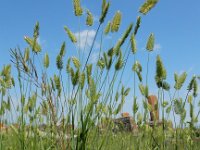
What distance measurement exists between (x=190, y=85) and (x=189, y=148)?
0.78 m

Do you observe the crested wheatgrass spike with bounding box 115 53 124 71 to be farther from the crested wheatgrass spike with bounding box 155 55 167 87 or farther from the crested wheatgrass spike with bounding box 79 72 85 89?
the crested wheatgrass spike with bounding box 155 55 167 87

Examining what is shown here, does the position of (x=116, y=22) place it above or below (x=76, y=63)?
above

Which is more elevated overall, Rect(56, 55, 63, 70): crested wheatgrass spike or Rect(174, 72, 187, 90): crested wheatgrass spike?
Rect(56, 55, 63, 70): crested wheatgrass spike

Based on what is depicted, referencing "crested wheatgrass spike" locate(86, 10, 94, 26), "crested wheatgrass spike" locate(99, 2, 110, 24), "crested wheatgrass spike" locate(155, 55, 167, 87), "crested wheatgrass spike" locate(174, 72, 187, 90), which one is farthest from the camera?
"crested wheatgrass spike" locate(174, 72, 187, 90)

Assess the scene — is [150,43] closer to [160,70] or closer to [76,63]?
[160,70]

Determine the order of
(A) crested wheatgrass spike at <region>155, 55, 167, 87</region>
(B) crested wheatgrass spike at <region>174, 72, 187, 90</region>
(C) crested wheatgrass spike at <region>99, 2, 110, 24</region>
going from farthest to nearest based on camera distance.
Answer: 1. (B) crested wheatgrass spike at <region>174, 72, 187, 90</region>
2. (A) crested wheatgrass spike at <region>155, 55, 167, 87</region>
3. (C) crested wheatgrass spike at <region>99, 2, 110, 24</region>

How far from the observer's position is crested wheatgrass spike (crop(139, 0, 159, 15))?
65.1 inches

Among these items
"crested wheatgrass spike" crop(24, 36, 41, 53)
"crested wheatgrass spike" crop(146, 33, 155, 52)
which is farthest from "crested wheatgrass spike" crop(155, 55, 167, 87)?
"crested wheatgrass spike" crop(24, 36, 41, 53)

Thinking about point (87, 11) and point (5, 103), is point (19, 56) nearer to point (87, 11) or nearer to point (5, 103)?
point (87, 11)

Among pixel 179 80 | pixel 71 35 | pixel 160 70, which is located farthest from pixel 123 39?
pixel 179 80

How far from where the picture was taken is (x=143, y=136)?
2.85m

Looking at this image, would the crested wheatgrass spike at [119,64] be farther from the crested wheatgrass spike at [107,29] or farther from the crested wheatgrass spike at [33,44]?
the crested wheatgrass spike at [33,44]

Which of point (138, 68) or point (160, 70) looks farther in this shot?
point (138, 68)

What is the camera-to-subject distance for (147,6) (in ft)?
5.51
